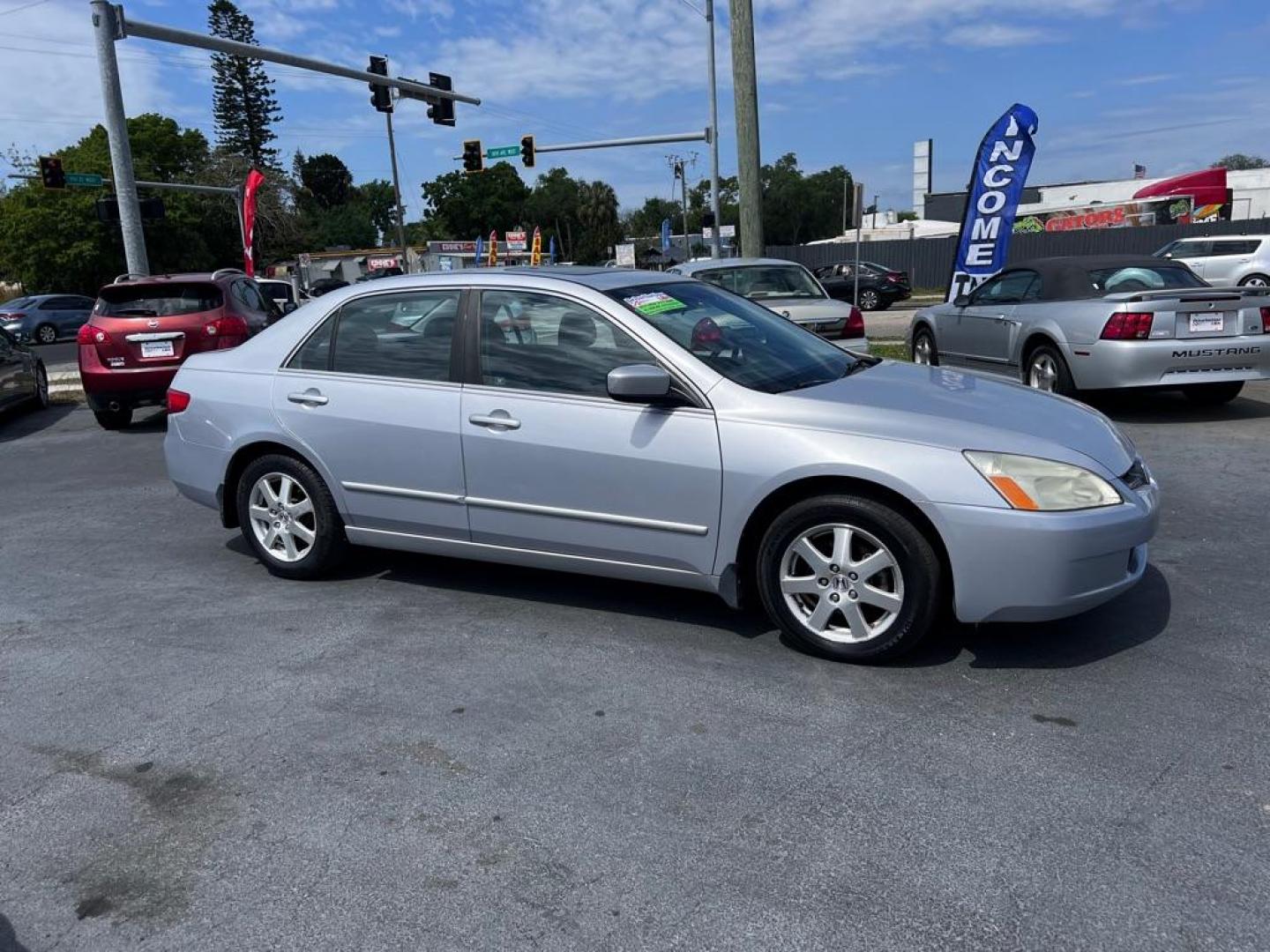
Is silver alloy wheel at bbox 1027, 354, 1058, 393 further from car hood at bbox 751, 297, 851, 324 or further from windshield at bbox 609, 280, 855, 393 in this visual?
windshield at bbox 609, 280, 855, 393

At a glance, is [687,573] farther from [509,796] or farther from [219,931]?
[219,931]

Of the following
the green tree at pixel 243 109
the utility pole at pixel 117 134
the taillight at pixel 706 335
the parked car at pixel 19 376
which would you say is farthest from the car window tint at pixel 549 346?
the green tree at pixel 243 109

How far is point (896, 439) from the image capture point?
391 cm

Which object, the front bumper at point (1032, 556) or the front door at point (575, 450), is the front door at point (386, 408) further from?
the front bumper at point (1032, 556)

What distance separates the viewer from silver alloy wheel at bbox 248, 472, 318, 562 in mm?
5281

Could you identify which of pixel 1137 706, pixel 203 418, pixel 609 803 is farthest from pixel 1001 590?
pixel 203 418

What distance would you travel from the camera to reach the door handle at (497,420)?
15.0 ft

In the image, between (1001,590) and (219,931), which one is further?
(1001,590)

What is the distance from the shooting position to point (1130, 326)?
8.24m

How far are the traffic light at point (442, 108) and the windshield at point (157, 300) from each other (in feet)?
49.7

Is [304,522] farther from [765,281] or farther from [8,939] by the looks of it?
[765,281]

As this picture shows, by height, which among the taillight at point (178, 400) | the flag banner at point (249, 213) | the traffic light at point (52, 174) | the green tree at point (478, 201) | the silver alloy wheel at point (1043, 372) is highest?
the green tree at point (478, 201)

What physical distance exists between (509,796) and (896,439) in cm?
193

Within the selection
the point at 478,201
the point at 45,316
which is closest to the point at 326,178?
the point at 478,201
